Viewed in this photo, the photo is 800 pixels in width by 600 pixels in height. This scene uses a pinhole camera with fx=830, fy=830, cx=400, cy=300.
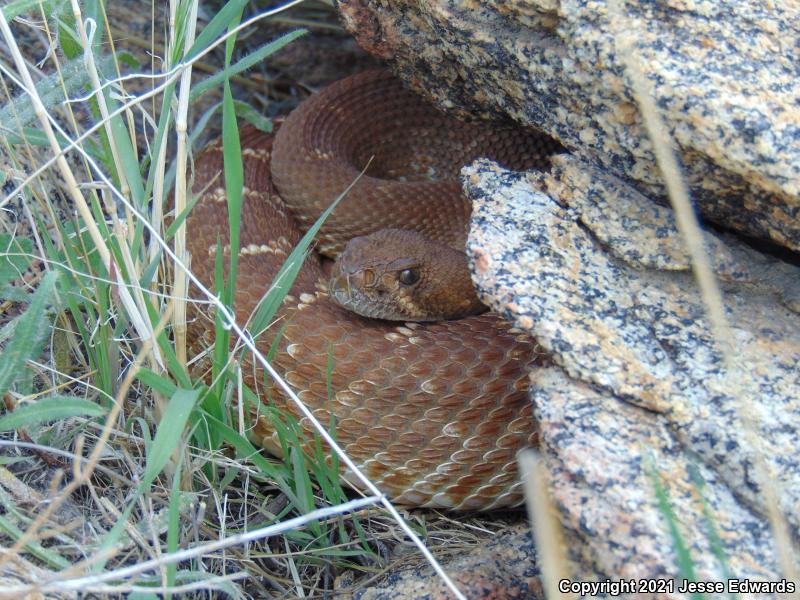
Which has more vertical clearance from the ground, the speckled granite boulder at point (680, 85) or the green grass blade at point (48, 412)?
the speckled granite boulder at point (680, 85)

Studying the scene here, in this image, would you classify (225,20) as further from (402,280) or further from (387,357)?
(387,357)

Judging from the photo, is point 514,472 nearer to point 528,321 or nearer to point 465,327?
point 465,327

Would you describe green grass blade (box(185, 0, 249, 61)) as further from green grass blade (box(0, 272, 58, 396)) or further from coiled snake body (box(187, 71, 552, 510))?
green grass blade (box(0, 272, 58, 396))

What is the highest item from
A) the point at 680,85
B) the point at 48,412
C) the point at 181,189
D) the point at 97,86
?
the point at 680,85

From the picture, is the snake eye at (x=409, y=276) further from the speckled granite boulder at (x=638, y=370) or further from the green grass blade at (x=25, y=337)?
the green grass blade at (x=25, y=337)

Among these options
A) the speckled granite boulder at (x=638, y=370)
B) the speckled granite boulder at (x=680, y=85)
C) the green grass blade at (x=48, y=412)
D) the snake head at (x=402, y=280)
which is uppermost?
the speckled granite boulder at (x=680, y=85)

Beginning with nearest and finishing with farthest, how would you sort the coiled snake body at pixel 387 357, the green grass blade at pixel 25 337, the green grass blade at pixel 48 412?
the green grass blade at pixel 48 412, the green grass blade at pixel 25 337, the coiled snake body at pixel 387 357

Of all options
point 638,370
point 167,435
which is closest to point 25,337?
point 167,435

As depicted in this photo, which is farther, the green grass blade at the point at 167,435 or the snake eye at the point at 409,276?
the snake eye at the point at 409,276

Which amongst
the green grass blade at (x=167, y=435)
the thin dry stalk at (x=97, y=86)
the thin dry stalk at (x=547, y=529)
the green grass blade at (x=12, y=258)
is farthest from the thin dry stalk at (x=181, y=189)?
the thin dry stalk at (x=547, y=529)
